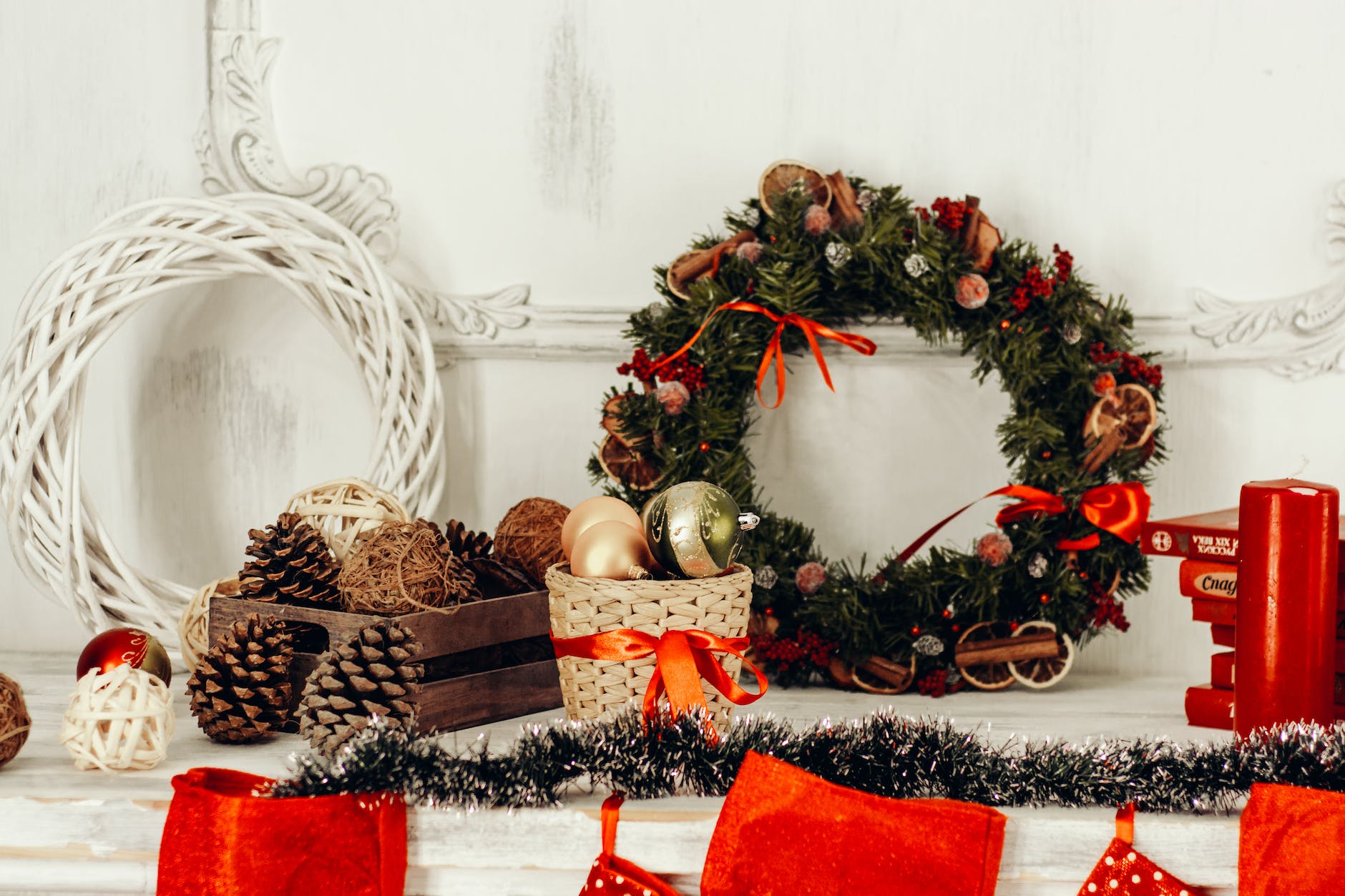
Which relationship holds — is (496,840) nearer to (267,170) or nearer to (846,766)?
(846,766)

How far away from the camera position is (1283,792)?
2.65ft

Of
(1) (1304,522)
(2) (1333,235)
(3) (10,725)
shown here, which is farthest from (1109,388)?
(3) (10,725)

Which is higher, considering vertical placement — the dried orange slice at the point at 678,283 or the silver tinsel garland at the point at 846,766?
the dried orange slice at the point at 678,283

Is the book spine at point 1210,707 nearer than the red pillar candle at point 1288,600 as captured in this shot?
No

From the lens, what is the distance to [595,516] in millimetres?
1035

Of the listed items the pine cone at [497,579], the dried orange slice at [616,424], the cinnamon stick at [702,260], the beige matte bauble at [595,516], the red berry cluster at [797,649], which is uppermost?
the cinnamon stick at [702,260]

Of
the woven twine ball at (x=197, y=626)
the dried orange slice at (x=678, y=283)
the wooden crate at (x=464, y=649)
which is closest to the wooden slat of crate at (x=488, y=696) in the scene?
the wooden crate at (x=464, y=649)

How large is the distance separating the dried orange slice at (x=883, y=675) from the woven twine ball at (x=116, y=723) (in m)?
0.71

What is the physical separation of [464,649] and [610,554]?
193 millimetres

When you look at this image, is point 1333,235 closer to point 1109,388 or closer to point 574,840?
point 1109,388

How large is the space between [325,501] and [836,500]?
2.12ft

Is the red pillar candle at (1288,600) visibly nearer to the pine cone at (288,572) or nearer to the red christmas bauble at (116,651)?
the pine cone at (288,572)

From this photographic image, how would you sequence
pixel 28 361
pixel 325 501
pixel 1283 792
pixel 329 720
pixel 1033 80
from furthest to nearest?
pixel 1033 80 → pixel 28 361 → pixel 325 501 → pixel 329 720 → pixel 1283 792

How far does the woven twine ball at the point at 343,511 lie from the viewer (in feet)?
3.69
